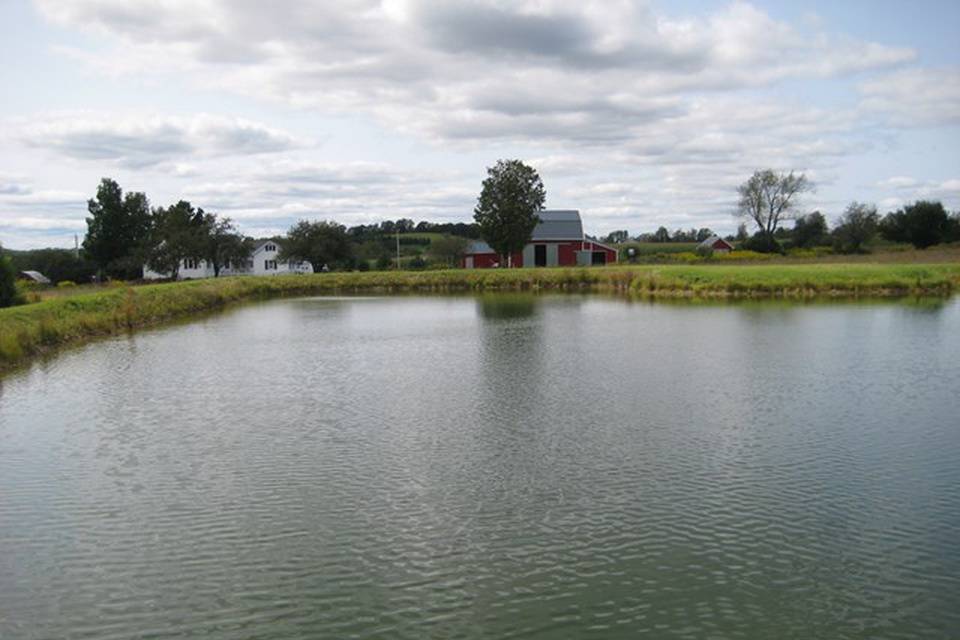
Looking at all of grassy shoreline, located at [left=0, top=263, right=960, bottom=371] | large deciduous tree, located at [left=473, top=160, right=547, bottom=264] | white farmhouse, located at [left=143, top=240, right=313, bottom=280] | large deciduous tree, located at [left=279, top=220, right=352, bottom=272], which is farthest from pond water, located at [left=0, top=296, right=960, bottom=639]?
white farmhouse, located at [left=143, top=240, right=313, bottom=280]

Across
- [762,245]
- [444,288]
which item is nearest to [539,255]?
[444,288]

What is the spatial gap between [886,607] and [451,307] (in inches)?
1412

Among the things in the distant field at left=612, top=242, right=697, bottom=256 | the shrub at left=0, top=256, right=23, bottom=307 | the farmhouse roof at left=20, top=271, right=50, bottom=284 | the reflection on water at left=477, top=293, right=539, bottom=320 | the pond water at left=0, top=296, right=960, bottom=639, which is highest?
the distant field at left=612, top=242, right=697, bottom=256

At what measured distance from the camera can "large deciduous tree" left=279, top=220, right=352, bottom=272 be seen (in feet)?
250

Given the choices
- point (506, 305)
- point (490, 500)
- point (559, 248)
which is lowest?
point (490, 500)

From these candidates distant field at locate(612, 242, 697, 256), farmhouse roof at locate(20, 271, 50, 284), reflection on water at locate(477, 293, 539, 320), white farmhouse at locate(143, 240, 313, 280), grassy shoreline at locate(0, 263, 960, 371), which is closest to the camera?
grassy shoreline at locate(0, 263, 960, 371)

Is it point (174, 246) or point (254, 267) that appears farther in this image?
point (254, 267)

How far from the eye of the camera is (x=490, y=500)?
9.82 m

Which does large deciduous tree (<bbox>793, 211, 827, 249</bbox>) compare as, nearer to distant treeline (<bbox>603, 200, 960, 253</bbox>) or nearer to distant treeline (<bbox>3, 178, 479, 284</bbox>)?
distant treeline (<bbox>603, 200, 960, 253</bbox>)

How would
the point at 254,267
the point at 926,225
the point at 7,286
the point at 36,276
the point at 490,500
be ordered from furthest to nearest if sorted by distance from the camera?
1. the point at 254,267
2. the point at 36,276
3. the point at 926,225
4. the point at 7,286
5. the point at 490,500

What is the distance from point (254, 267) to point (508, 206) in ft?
125

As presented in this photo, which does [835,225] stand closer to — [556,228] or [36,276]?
[556,228]

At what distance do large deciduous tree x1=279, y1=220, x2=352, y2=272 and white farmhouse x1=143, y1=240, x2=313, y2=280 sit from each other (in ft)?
12.9

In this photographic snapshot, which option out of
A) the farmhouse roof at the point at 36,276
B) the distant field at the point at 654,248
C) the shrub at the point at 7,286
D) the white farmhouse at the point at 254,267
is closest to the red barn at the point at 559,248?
the distant field at the point at 654,248
